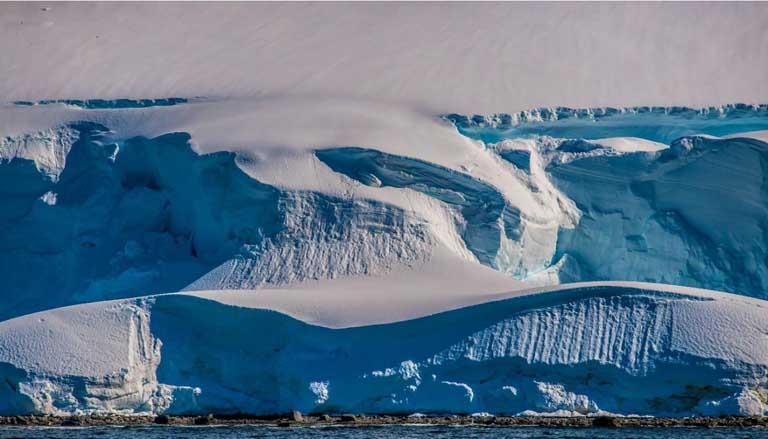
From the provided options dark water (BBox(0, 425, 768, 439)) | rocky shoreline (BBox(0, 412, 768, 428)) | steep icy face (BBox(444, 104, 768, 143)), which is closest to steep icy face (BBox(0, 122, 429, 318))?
rocky shoreline (BBox(0, 412, 768, 428))

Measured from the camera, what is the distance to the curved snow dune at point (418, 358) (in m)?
28.2

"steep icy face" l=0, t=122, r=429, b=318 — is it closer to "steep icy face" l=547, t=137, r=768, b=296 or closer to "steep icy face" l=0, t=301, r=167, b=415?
"steep icy face" l=0, t=301, r=167, b=415

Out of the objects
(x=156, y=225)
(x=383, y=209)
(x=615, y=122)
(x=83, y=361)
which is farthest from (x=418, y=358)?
(x=615, y=122)

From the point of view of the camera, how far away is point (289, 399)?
96.0ft

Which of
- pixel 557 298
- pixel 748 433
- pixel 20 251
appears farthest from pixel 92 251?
pixel 748 433

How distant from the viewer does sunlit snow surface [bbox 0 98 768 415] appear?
2856 centimetres

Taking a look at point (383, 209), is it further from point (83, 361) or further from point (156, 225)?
point (83, 361)

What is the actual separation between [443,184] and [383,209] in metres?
1.35

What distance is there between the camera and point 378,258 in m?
31.7

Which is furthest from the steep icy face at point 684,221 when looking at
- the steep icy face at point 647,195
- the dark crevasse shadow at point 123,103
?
the dark crevasse shadow at point 123,103

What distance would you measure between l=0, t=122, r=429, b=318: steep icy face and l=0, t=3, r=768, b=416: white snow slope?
→ 4 cm

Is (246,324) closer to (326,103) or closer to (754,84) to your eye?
(326,103)

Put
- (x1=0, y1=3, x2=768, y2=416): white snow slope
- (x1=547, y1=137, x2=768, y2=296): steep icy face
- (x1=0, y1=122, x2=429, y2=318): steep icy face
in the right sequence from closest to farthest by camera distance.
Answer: (x1=0, y1=3, x2=768, y2=416): white snow slope
(x1=0, y1=122, x2=429, y2=318): steep icy face
(x1=547, y1=137, x2=768, y2=296): steep icy face

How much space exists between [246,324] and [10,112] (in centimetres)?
859
